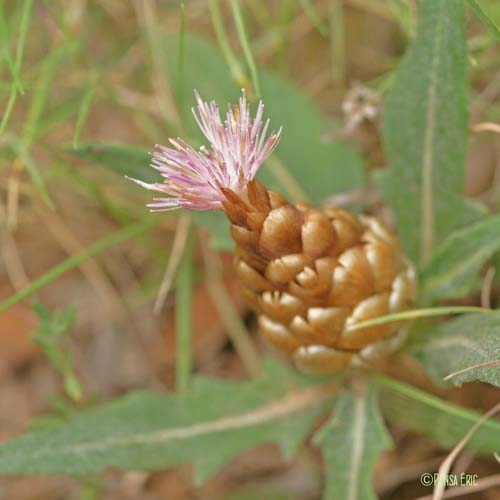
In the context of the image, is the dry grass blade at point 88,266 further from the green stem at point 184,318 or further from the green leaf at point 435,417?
the green leaf at point 435,417

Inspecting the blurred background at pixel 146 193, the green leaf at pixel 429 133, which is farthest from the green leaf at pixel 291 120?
the green leaf at pixel 429 133

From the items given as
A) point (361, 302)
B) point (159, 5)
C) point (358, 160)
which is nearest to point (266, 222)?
point (361, 302)

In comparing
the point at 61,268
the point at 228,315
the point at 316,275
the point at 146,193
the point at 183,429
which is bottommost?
the point at 183,429

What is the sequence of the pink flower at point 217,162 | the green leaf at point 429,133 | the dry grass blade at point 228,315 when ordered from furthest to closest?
the dry grass blade at point 228,315
the green leaf at point 429,133
the pink flower at point 217,162

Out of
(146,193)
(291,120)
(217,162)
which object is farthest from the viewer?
(146,193)

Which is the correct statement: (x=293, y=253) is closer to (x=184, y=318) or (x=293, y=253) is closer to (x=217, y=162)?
(x=217, y=162)

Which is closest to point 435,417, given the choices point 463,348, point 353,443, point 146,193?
point 353,443

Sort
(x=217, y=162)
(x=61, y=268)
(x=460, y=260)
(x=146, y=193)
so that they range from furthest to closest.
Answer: (x=146, y=193) < (x=61, y=268) < (x=460, y=260) < (x=217, y=162)
